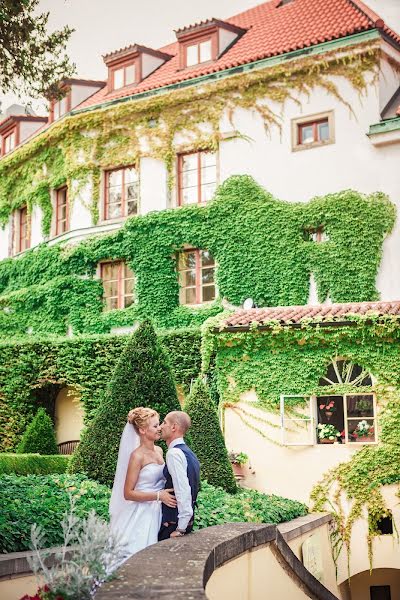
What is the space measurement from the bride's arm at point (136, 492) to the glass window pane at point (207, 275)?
55.7 ft

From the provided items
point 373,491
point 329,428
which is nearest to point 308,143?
point 329,428

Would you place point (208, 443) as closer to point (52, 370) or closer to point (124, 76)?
point (52, 370)

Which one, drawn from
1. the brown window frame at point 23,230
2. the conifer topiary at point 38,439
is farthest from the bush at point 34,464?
the brown window frame at point 23,230

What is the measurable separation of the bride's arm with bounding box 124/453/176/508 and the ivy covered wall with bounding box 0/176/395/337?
1536cm

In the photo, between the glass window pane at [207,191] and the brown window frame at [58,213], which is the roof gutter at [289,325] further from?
the brown window frame at [58,213]

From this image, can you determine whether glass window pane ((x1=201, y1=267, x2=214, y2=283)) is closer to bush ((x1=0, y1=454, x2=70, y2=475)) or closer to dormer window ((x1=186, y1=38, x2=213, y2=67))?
bush ((x1=0, y1=454, x2=70, y2=475))

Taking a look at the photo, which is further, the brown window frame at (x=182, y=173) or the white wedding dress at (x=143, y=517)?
the brown window frame at (x=182, y=173)

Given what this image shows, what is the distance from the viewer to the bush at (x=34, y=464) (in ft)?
65.4

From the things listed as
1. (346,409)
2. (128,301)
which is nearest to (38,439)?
(128,301)

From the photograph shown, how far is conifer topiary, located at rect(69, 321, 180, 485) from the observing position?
11664 mm

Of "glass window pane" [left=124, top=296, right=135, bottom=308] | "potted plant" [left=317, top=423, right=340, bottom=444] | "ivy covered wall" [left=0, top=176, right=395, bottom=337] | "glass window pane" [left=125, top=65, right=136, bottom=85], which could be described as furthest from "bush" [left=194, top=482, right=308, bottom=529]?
"glass window pane" [left=125, top=65, right=136, bottom=85]

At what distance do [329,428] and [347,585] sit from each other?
3.71 metres

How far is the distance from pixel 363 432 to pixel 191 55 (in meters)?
14.7

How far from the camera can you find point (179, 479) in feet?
21.9
